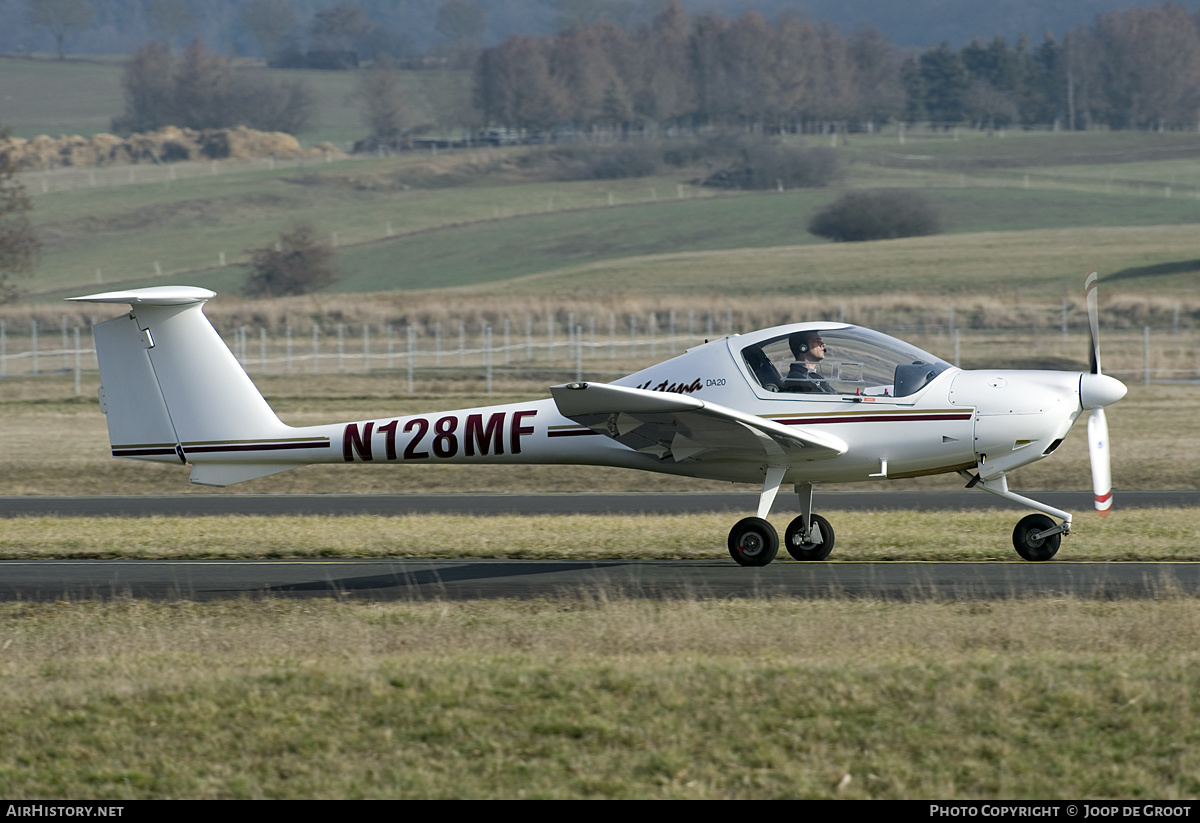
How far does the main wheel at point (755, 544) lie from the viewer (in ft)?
42.9

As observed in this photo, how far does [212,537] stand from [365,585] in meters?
3.99

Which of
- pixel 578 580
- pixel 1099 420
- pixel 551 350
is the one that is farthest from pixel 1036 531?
pixel 551 350

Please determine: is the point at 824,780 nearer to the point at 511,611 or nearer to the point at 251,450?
the point at 511,611

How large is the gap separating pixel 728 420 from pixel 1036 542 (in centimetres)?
321

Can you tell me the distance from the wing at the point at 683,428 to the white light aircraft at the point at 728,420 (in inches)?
0.8

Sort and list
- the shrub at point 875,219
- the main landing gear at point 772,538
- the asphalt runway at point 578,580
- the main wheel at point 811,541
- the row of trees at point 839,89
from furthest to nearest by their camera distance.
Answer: the row of trees at point 839,89
the shrub at point 875,219
the main wheel at point 811,541
the main landing gear at point 772,538
the asphalt runway at point 578,580

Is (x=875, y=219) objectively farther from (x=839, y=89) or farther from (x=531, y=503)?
(x=531, y=503)

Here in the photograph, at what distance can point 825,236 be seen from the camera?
106062mm

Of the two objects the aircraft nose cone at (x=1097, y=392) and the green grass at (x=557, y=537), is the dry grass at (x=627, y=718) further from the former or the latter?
the green grass at (x=557, y=537)

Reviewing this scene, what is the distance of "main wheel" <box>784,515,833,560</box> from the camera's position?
544 inches

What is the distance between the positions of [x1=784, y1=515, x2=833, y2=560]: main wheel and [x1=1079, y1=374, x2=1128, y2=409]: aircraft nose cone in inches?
106

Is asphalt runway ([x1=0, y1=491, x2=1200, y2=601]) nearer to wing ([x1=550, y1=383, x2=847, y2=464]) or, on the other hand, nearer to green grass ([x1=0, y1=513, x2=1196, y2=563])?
green grass ([x1=0, y1=513, x2=1196, y2=563])

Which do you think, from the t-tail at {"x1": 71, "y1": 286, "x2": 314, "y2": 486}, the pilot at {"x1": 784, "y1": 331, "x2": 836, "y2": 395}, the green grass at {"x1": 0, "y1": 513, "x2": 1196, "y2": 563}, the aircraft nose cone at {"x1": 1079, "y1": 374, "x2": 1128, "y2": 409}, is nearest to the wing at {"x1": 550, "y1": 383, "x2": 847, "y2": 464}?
the pilot at {"x1": 784, "y1": 331, "x2": 836, "y2": 395}

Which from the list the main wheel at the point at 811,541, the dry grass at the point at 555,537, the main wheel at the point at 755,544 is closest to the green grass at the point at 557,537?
the dry grass at the point at 555,537
